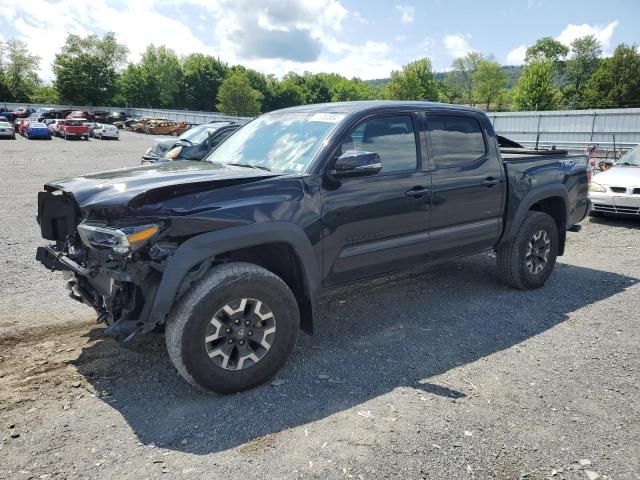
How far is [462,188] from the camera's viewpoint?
4.57 m

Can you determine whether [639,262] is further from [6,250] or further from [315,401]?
[6,250]

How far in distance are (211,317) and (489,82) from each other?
104m

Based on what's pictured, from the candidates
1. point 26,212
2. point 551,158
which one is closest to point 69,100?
point 26,212

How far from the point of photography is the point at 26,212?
9180 mm

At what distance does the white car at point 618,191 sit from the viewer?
8.79m

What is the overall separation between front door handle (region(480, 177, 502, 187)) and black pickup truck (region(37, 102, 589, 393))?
0.01 metres

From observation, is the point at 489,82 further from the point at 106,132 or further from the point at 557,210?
the point at 557,210

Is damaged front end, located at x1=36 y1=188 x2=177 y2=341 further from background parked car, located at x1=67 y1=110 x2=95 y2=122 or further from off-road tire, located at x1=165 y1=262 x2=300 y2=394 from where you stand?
background parked car, located at x1=67 y1=110 x2=95 y2=122

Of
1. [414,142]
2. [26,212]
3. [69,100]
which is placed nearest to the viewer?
[414,142]

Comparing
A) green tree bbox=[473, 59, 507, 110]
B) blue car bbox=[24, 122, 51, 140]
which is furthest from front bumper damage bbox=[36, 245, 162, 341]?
green tree bbox=[473, 59, 507, 110]

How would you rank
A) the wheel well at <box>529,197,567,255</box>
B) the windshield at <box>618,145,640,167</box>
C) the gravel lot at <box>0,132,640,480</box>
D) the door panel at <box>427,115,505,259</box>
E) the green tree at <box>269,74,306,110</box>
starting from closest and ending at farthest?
the gravel lot at <box>0,132,640,480</box> < the door panel at <box>427,115,505,259</box> < the wheel well at <box>529,197,567,255</box> < the windshield at <box>618,145,640,167</box> < the green tree at <box>269,74,306,110</box>

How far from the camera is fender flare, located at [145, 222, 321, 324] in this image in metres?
2.99

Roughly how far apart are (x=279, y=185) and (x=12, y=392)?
223 cm

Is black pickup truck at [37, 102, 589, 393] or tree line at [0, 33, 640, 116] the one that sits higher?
tree line at [0, 33, 640, 116]
